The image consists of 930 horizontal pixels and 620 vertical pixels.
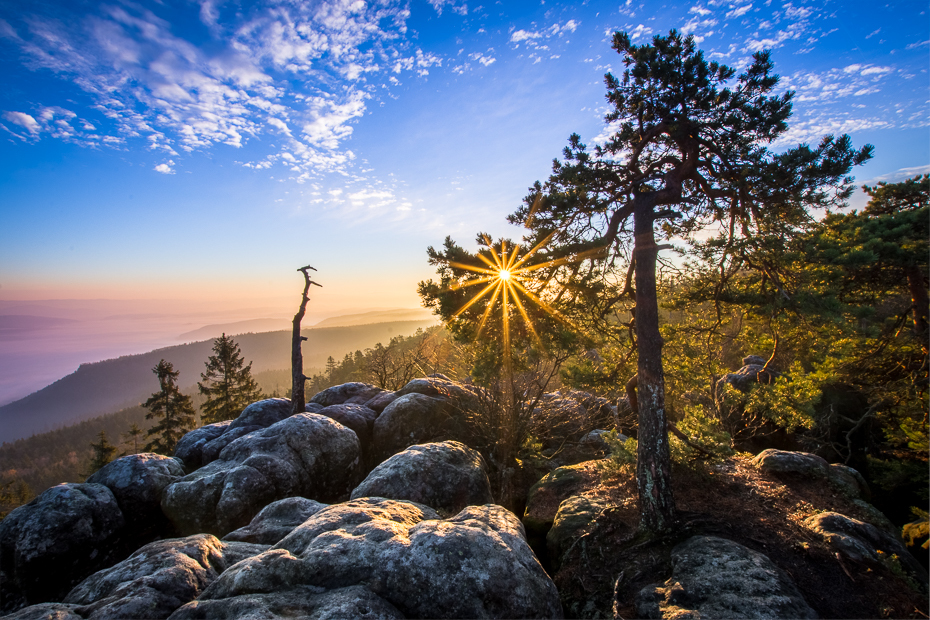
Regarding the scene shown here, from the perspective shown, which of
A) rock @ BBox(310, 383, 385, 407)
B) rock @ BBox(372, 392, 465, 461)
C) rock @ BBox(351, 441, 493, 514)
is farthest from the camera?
rock @ BBox(310, 383, 385, 407)

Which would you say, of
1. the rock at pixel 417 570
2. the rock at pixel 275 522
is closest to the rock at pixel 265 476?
the rock at pixel 275 522

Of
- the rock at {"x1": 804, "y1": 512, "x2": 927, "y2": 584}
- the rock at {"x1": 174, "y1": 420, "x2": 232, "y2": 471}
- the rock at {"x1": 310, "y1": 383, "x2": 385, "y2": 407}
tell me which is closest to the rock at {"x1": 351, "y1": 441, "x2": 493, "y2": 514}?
the rock at {"x1": 804, "y1": 512, "x2": 927, "y2": 584}

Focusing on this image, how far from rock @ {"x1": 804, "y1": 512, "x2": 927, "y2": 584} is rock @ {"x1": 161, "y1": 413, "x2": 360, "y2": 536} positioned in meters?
13.4

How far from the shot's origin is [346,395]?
68.1 ft

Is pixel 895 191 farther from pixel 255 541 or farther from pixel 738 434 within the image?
pixel 255 541

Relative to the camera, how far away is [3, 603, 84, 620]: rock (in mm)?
4605

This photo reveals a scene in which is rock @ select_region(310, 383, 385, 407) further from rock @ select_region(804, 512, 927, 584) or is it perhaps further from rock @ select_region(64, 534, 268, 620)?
rock @ select_region(804, 512, 927, 584)

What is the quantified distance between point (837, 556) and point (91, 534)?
741 inches

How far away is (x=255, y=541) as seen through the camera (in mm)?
7711

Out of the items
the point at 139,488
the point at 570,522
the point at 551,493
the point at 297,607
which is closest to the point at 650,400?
the point at 570,522

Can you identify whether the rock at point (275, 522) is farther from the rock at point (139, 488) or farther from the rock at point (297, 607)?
the rock at point (139, 488)

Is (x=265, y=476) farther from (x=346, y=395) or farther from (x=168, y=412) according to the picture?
(x=168, y=412)

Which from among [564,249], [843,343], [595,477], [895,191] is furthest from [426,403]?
[895,191]

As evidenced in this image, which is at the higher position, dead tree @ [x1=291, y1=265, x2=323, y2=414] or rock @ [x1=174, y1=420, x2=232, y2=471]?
dead tree @ [x1=291, y1=265, x2=323, y2=414]
